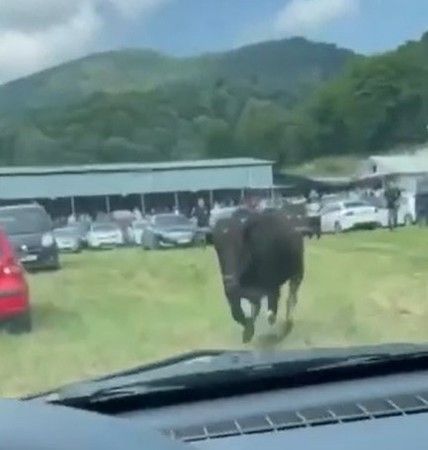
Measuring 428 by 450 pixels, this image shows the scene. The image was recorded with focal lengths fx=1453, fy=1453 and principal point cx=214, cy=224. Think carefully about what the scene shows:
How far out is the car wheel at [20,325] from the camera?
5.88 metres

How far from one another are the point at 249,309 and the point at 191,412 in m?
1.98

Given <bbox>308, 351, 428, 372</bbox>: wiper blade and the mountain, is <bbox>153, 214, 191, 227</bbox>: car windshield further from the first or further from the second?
<bbox>308, 351, 428, 372</bbox>: wiper blade

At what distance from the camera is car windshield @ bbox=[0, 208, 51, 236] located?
19.1 ft

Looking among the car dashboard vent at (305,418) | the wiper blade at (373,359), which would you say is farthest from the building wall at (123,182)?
the car dashboard vent at (305,418)

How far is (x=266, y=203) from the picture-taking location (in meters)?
6.33

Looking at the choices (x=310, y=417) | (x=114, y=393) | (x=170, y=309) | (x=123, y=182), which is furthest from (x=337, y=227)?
(x=310, y=417)

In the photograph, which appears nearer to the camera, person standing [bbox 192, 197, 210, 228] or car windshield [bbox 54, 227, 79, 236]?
car windshield [bbox 54, 227, 79, 236]

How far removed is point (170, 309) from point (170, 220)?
384mm

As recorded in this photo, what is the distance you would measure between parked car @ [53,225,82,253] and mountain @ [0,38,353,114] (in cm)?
53

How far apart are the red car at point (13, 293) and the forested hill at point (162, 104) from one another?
15.3 inches

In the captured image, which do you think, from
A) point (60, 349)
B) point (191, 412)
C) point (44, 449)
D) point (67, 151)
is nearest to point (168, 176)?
point (67, 151)

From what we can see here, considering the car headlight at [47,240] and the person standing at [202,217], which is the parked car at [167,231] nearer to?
the person standing at [202,217]

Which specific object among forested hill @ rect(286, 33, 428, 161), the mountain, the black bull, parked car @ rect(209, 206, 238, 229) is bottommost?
the black bull

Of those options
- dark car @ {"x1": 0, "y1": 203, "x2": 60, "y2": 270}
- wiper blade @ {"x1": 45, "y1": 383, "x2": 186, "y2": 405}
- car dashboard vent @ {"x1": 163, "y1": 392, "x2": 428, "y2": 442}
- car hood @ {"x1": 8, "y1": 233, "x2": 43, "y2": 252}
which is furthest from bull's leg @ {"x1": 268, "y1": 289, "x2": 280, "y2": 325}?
car dashboard vent @ {"x1": 163, "y1": 392, "x2": 428, "y2": 442}
